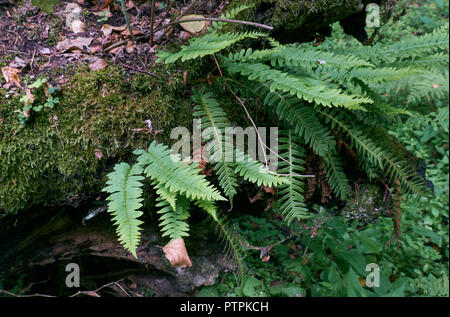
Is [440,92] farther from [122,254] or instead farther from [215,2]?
[122,254]

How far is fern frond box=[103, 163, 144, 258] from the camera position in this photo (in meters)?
1.67

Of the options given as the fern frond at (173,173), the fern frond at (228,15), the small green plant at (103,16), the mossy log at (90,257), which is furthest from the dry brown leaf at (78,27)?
the mossy log at (90,257)

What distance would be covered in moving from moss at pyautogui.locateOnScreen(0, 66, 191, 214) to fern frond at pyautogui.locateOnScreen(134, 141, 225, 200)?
0.17 metres

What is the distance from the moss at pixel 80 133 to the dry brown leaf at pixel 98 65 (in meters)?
0.04

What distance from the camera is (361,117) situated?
2416mm

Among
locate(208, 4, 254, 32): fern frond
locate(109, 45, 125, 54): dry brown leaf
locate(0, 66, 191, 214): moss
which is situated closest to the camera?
locate(0, 66, 191, 214): moss

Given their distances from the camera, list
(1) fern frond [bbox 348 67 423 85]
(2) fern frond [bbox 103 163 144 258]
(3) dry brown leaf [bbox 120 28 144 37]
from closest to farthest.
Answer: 1. (2) fern frond [bbox 103 163 144 258]
2. (1) fern frond [bbox 348 67 423 85]
3. (3) dry brown leaf [bbox 120 28 144 37]

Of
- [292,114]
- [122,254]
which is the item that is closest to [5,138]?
[122,254]

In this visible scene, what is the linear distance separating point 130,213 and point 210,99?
881 millimetres

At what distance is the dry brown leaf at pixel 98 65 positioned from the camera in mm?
2123

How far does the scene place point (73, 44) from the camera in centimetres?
224

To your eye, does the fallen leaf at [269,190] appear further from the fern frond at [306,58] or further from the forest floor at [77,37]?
the forest floor at [77,37]

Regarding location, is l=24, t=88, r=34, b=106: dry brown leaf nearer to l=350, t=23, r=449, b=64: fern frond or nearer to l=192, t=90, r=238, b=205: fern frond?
l=192, t=90, r=238, b=205: fern frond

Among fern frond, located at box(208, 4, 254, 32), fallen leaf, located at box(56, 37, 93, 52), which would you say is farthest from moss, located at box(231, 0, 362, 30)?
fallen leaf, located at box(56, 37, 93, 52)
